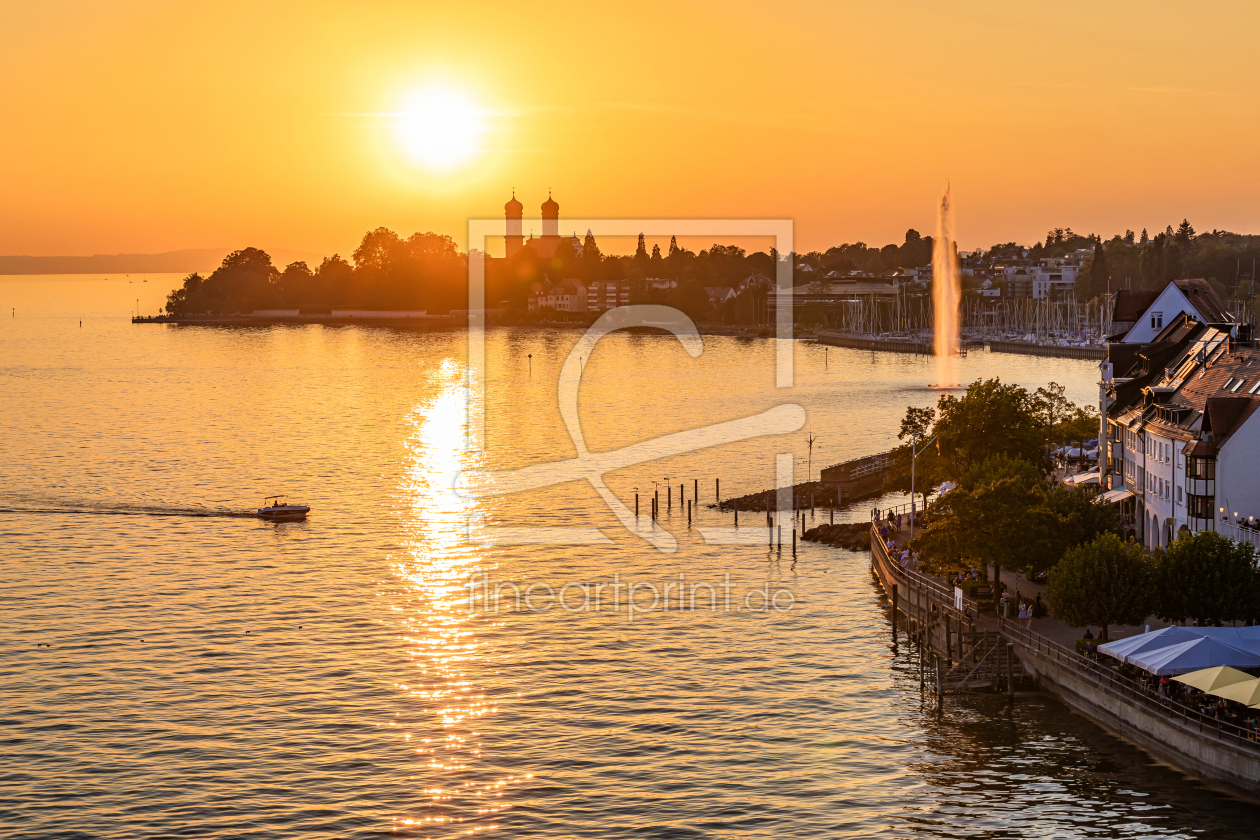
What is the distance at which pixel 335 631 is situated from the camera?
65.0 metres

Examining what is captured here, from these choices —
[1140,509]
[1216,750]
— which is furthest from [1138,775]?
[1140,509]

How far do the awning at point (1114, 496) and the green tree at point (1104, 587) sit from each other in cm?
1799

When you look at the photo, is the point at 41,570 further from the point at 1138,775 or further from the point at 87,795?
the point at 1138,775

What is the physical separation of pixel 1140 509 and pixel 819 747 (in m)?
27.3

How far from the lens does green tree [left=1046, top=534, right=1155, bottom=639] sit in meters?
48.4

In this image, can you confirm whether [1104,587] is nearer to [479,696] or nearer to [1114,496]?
[1114,496]

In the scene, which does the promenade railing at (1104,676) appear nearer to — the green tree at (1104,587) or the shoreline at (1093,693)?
the shoreline at (1093,693)

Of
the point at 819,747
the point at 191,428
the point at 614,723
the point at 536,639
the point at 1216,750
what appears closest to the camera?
the point at 1216,750

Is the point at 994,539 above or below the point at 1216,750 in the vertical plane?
above

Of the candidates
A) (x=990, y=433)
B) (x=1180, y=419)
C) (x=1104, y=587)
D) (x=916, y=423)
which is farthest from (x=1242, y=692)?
(x=916, y=423)

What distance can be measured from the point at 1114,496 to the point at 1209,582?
22.3 meters

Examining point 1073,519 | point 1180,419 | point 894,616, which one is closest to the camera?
point 1073,519

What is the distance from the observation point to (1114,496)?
69438 millimetres

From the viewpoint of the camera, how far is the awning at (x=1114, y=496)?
68.3 meters
